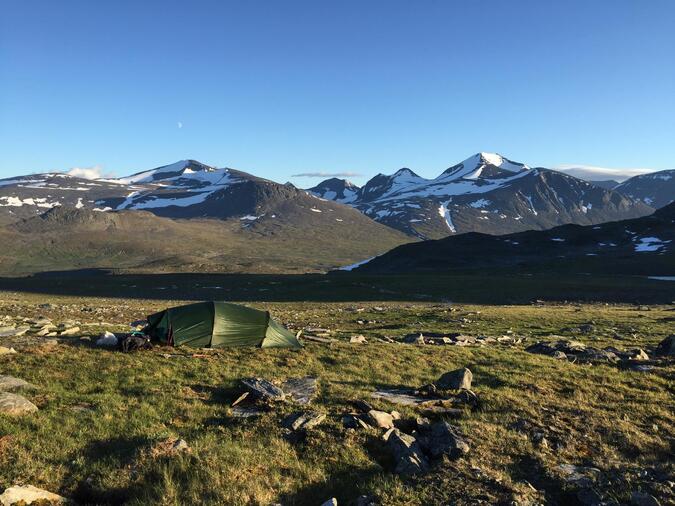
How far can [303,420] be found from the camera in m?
12.6

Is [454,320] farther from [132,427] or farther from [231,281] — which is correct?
[231,281]

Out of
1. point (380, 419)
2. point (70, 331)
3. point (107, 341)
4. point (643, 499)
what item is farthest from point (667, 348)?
point (70, 331)

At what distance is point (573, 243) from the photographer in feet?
593

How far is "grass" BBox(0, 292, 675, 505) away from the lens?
9.78 m

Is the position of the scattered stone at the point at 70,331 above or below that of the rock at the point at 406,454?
below

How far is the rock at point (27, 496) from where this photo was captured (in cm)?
870

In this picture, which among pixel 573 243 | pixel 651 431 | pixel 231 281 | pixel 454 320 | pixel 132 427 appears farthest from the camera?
pixel 573 243

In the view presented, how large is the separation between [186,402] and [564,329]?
3063 cm

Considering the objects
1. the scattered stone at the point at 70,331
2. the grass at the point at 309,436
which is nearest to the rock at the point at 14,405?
the grass at the point at 309,436

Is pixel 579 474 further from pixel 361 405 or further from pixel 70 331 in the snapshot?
pixel 70 331

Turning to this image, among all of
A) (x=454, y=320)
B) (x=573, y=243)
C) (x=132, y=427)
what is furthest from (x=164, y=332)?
(x=573, y=243)

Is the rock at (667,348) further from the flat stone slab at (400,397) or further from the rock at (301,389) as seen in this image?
the rock at (301,389)

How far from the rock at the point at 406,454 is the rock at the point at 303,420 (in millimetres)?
1989

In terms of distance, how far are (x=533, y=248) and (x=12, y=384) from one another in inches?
7332
